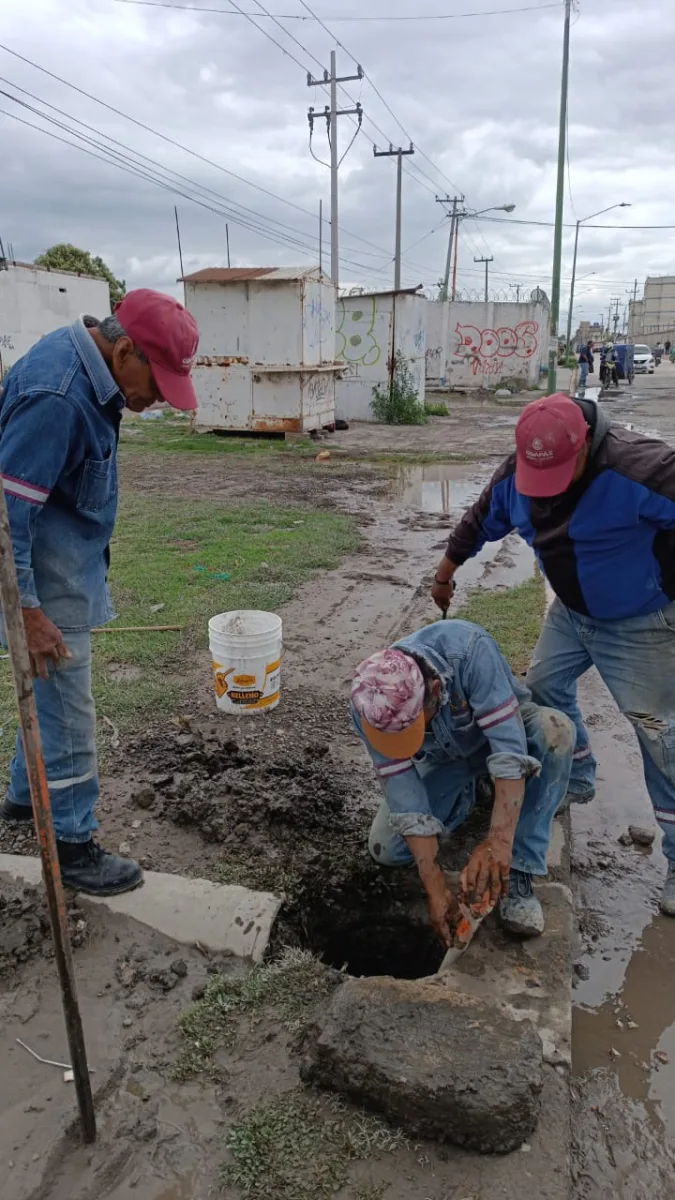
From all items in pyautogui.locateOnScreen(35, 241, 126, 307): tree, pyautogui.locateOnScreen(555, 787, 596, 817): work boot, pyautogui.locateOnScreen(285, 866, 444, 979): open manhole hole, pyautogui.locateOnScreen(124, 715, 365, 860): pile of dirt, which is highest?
pyautogui.locateOnScreen(35, 241, 126, 307): tree

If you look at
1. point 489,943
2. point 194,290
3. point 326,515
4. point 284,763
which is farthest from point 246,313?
point 489,943

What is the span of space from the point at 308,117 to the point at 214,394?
1416cm

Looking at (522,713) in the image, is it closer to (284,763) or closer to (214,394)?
(284,763)

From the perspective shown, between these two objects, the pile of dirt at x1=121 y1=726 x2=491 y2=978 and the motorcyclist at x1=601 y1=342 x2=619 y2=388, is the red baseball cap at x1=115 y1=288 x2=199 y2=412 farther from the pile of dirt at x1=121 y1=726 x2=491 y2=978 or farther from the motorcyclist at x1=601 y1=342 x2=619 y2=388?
the motorcyclist at x1=601 y1=342 x2=619 y2=388

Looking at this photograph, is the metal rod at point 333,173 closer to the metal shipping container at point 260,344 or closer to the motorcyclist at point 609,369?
the metal shipping container at point 260,344

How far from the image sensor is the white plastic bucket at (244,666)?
14.0ft

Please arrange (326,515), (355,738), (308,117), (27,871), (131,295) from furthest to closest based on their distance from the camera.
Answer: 1. (308,117)
2. (326,515)
3. (355,738)
4. (27,871)
5. (131,295)

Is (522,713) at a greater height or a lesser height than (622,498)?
lesser

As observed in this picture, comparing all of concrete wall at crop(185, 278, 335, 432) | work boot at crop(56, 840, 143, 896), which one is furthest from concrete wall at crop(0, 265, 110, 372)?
work boot at crop(56, 840, 143, 896)

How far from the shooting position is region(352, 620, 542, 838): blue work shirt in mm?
2594

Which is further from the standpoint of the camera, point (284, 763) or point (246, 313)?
point (246, 313)

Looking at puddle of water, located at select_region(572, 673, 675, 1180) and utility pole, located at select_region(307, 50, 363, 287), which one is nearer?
puddle of water, located at select_region(572, 673, 675, 1180)

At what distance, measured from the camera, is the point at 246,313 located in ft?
47.8

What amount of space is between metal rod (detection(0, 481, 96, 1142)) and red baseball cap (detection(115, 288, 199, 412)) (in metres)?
0.87
